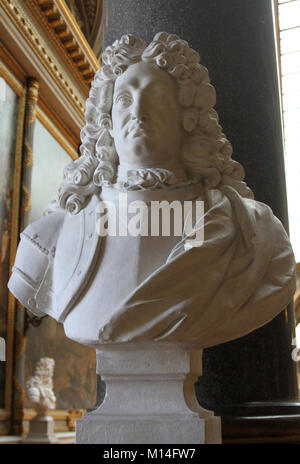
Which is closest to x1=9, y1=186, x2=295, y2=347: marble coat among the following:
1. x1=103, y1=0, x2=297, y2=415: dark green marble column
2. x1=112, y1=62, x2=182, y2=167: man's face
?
x1=112, y1=62, x2=182, y2=167: man's face

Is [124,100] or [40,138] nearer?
[124,100]

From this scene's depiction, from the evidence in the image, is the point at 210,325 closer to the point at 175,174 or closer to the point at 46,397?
the point at 175,174

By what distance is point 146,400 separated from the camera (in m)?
2.34

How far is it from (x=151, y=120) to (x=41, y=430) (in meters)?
6.95

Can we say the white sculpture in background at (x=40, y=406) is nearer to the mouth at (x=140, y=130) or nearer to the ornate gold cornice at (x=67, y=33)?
the ornate gold cornice at (x=67, y=33)

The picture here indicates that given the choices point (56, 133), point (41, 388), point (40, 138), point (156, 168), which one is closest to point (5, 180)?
point (40, 138)

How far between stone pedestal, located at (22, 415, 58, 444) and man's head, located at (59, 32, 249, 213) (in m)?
6.42

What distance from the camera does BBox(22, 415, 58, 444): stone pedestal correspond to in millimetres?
8289

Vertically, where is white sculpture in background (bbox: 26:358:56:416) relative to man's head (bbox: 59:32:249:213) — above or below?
below

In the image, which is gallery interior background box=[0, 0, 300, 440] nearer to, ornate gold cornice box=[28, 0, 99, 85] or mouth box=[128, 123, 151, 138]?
ornate gold cornice box=[28, 0, 99, 85]

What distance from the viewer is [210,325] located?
88.6 inches

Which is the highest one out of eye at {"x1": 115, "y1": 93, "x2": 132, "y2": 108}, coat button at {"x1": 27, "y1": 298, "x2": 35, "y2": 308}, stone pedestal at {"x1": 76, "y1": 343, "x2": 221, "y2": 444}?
eye at {"x1": 115, "y1": 93, "x2": 132, "y2": 108}

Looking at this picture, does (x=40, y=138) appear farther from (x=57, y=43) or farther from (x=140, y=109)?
(x=140, y=109)

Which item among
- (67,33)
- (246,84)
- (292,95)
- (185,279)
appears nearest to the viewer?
(185,279)
